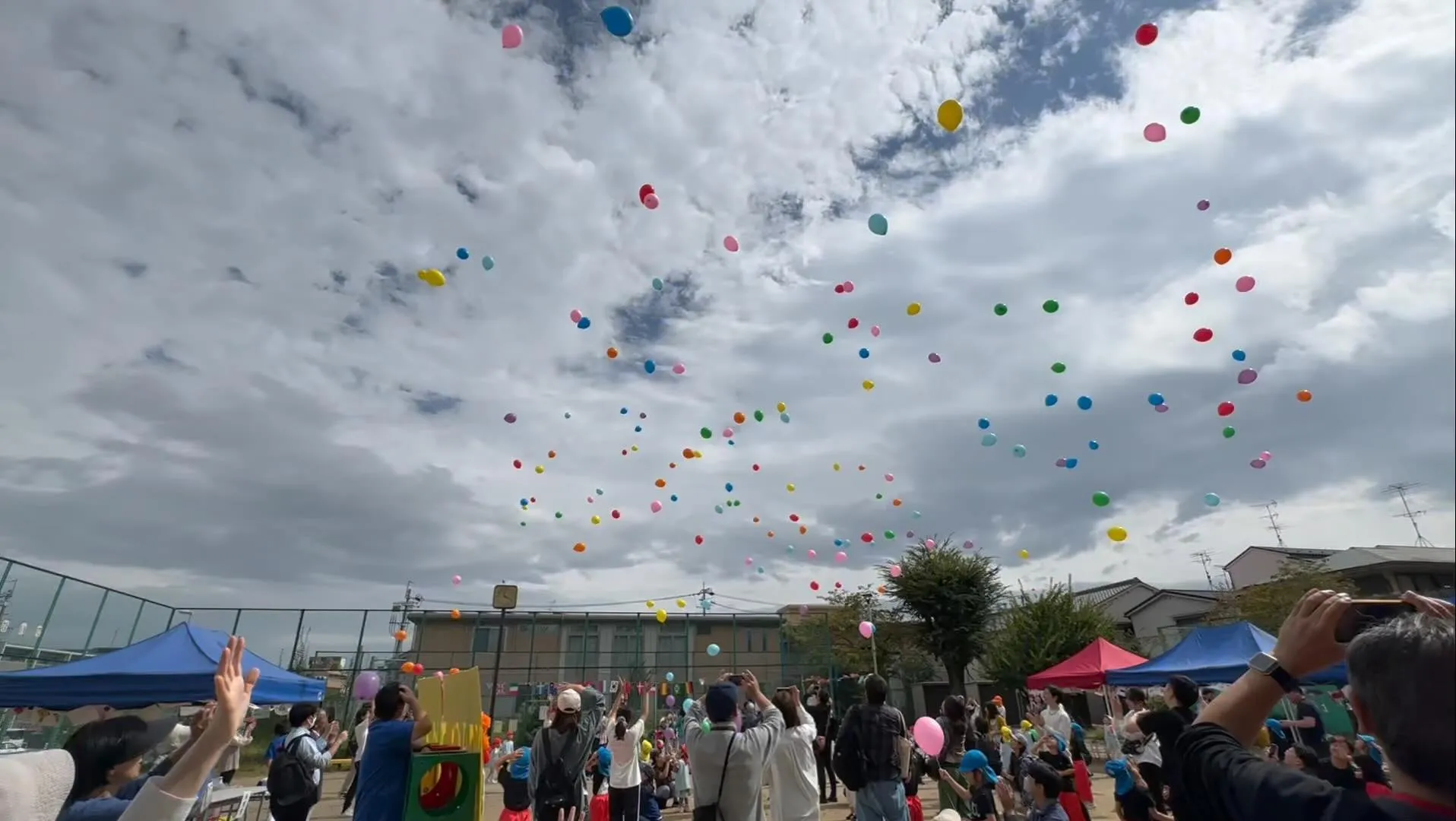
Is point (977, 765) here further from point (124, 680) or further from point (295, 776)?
point (124, 680)

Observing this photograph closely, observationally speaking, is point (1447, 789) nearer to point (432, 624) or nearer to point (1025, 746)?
point (1025, 746)

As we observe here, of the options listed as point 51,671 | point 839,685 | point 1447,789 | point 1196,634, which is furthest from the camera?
point 839,685

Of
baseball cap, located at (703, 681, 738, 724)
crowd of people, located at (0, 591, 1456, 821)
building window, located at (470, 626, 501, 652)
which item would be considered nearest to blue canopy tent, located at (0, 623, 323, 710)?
crowd of people, located at (0, 591, 1456, 821)

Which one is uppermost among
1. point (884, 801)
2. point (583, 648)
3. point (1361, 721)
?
point (583, 648)

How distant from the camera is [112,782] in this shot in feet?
6.75

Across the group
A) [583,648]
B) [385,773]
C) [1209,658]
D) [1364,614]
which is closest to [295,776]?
[385,773]

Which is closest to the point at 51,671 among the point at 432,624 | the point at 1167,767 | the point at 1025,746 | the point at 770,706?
the point at 770,706

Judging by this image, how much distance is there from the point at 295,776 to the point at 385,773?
2226 mm

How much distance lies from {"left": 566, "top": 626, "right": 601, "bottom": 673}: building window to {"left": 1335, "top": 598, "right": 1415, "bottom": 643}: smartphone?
52.9ft

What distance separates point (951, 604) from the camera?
2181cm

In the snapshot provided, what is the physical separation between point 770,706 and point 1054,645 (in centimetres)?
2119

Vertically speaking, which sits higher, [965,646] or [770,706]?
[965,646]

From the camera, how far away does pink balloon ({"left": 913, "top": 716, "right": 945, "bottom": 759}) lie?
5.77m

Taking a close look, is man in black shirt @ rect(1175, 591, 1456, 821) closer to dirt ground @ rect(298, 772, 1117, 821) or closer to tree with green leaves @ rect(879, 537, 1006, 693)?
dirt ground @ rect(298, 772, 1117, 821)
